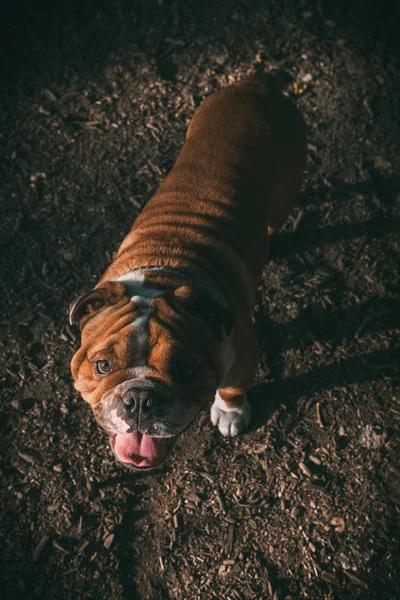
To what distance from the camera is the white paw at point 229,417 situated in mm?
4323

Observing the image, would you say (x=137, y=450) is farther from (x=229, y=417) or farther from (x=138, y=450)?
(x=229, y=417)

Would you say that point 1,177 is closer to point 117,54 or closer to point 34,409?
point 117,54

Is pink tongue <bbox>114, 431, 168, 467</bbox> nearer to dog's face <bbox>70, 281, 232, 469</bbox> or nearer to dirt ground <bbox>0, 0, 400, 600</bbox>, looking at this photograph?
dog's face <bbox>70, 281, 232, 469</bbox>

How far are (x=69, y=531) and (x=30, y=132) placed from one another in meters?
3.90

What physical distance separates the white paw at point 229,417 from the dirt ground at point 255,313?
5.5 inches

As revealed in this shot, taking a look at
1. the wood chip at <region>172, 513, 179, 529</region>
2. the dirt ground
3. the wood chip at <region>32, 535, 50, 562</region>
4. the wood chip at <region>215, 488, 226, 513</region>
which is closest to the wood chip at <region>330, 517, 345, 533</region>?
the dirt ground

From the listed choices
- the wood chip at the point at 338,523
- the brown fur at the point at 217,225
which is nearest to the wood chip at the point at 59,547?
the brown fur at the point at 217,225

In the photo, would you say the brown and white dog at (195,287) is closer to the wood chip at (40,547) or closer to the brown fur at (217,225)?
the brown fur at (217,225)

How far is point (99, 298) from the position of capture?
9.96 ft

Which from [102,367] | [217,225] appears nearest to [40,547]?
[102,367]

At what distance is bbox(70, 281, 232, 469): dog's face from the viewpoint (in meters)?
2.90

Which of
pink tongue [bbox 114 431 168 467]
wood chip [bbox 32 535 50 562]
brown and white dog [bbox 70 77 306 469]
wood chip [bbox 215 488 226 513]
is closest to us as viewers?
brown and white dog [bbox 70 77 306 469]

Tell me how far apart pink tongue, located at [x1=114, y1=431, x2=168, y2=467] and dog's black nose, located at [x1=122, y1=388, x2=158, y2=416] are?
0.65 meters

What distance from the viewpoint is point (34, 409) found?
4605 mm
